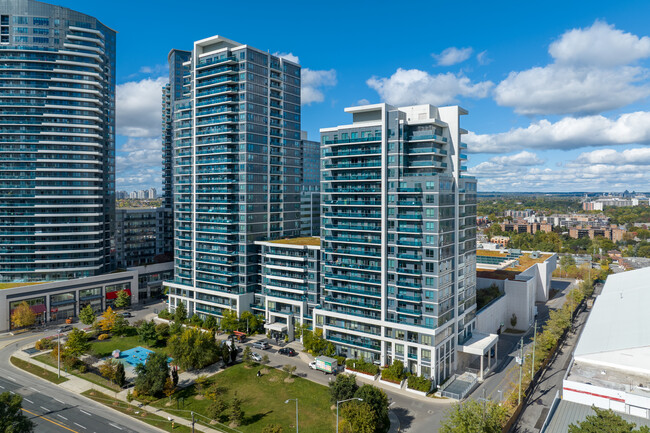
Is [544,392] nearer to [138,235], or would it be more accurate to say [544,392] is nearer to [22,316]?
[22,316]

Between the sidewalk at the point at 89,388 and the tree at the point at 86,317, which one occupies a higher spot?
the tree at the point at 86,317

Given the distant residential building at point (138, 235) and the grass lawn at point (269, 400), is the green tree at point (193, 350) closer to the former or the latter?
the grass lawn at point (269, 400)

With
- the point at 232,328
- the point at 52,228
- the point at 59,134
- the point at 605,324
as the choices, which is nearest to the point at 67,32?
the point at 59,134

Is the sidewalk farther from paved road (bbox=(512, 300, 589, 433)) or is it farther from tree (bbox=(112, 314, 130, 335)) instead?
paved road (bbox=(512, 300, 589, 433))

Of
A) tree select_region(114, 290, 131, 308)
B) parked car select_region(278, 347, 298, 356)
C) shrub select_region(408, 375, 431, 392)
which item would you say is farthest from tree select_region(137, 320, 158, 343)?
shrub select_region(408, 375, 431, 392)

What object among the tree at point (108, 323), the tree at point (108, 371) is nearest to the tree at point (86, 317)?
the tree at point (108, 323)

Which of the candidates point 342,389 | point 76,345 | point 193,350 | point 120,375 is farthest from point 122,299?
point 342,389

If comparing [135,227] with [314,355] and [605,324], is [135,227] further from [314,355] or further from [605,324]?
[605,324]
